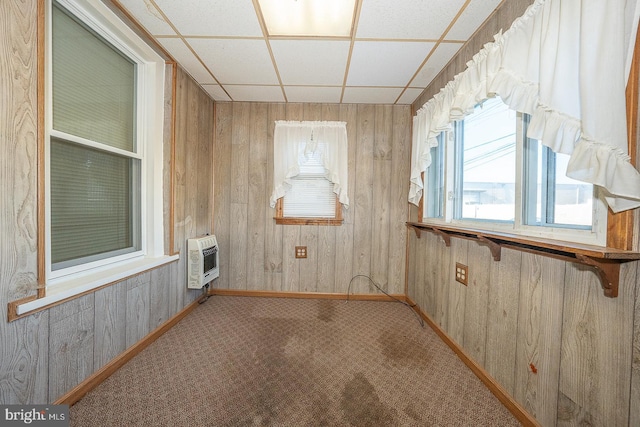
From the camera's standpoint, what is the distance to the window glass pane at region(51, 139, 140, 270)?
1.30 m

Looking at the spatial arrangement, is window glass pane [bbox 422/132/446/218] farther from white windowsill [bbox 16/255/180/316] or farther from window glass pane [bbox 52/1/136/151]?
window glass pane [bbox 52/1/136/151]

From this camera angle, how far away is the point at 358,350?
5.89 feet

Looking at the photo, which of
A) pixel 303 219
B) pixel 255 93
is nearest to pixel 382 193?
pixel 303 219

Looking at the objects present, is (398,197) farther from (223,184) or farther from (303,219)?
(223,184)

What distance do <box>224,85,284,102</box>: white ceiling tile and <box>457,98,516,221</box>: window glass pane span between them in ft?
6.01

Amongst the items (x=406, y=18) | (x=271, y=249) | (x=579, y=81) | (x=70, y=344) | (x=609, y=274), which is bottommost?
(x=70, y=344)

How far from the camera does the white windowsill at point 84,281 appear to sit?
1.09m

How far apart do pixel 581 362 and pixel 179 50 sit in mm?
3037

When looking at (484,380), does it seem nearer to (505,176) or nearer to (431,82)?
(505,176)

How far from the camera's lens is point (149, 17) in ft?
5.05

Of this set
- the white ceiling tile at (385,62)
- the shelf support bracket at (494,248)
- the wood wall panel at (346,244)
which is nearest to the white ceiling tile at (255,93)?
the white ceiling tile at (385,62)

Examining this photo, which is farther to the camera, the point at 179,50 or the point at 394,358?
the point at 179,50

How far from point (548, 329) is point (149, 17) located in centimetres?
289

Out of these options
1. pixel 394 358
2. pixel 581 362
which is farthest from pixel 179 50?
pixel 581 362
